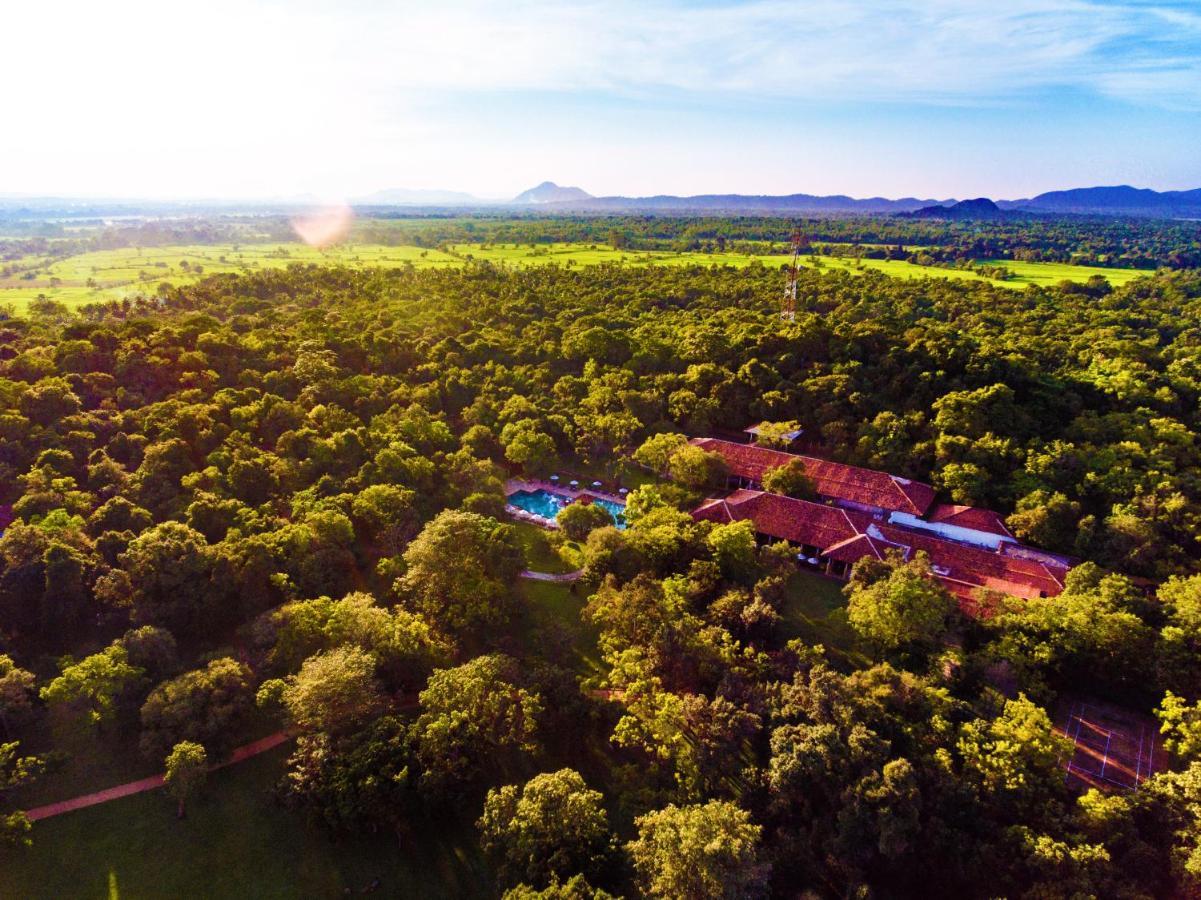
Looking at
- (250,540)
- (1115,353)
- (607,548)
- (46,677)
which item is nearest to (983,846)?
(607,548)

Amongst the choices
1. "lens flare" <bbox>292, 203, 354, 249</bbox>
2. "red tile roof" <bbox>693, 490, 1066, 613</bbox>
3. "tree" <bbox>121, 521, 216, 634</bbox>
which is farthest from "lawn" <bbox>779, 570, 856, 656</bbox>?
"lens flare" <bbox>292, 203, 354, 249</bbox>

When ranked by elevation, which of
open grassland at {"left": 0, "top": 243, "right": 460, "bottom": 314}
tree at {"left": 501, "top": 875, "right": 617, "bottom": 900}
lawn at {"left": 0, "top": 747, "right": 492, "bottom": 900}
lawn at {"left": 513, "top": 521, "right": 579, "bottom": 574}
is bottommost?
lawn at {"left": 0, "top": 747, "right": 492, "bottom": 900}

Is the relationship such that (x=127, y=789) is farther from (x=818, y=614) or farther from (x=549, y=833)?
(x=818, y=614)

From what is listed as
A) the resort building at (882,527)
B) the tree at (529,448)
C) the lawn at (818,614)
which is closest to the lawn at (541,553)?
the tree at (529,448)

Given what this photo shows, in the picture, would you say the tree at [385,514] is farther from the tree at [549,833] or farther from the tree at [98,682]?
the tree at [549,833]

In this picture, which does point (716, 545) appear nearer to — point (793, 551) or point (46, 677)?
point (793, 551)

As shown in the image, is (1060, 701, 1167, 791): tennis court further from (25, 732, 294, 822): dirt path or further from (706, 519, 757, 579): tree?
(25, 732, 294, 822): dirt path
